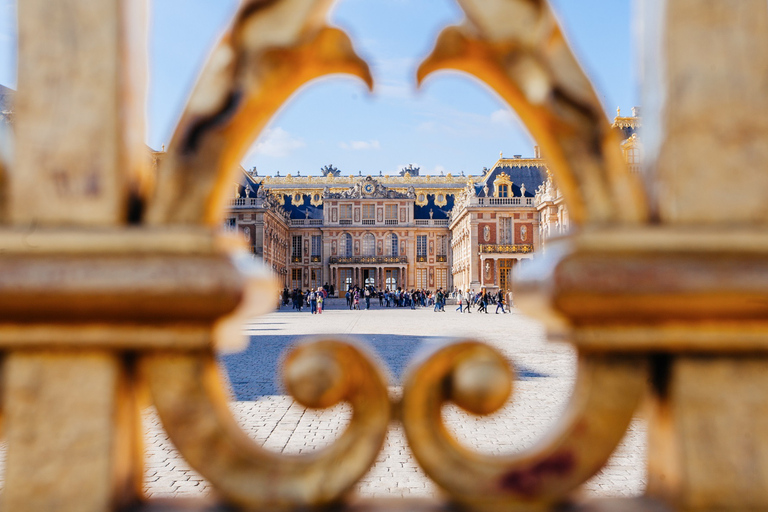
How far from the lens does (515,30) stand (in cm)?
62

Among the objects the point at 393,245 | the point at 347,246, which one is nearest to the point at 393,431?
the point at 393,245

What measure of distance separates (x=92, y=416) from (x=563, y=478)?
55 cm

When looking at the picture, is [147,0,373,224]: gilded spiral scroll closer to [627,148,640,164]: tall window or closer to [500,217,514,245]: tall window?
[627,148,640,164]: tall window

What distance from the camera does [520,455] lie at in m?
0.62

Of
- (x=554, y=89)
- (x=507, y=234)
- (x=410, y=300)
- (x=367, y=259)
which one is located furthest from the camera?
(x=367, y=259)

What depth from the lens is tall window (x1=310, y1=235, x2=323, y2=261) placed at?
179 ft

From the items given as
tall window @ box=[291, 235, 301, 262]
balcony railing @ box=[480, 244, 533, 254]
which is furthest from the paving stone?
tall window @ box=[291, 235, 301, 262]

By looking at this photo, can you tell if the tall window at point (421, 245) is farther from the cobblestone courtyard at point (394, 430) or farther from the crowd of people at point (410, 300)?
the cobblestone courtyard at point (394, 430)

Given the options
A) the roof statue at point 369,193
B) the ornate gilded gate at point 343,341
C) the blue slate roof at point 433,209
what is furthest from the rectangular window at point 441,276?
the ornate gilded gate at point 343,341

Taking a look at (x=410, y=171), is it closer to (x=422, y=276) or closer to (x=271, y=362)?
(x=422, y=276)

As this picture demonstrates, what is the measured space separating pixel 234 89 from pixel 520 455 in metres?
0.55

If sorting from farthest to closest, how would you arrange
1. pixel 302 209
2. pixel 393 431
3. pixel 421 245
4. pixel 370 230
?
pixel 302 209, pixel 421 245, pixel 370 230, pixel 393 431

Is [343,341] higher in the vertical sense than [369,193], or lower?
lower

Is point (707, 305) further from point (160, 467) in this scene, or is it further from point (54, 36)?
point (160, 467)
